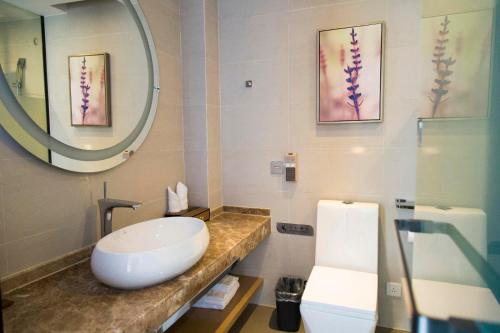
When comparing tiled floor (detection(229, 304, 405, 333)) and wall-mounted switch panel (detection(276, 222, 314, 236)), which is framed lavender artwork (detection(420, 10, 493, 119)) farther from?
tiled floor (detection(229, 304, 405, 333))

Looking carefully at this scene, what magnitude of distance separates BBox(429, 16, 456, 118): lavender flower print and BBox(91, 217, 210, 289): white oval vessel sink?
147 centimetres

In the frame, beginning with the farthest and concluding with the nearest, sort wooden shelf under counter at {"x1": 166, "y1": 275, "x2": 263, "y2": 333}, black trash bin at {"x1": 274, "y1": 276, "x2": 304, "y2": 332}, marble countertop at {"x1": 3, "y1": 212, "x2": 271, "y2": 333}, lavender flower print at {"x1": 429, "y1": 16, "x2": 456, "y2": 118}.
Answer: black trash bin at {"x1": 274, "y1": 276, "x2": 304, "y2": 332} < wooden shelf under counter at {"x1": 166, "y1": 275, "x2": 263, "y2": 333} < lavender flower print at {"x1": 429, "y1": 16, "x2": 456, "y2": 118} < marble countertop at {"x1": 3, "y1": 212, "x2": 271, "y2": 333}

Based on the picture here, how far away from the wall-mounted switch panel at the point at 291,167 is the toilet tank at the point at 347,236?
283 millimetres

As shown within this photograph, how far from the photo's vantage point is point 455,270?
4.73 feet

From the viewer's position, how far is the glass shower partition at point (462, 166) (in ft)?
4.41

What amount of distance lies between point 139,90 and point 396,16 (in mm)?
1660

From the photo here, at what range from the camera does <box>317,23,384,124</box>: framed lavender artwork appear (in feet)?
6.56

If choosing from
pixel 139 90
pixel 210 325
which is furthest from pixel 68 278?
pixel 139 90

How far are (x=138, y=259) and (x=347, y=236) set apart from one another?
1396mm

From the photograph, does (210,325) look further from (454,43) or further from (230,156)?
(454,43)

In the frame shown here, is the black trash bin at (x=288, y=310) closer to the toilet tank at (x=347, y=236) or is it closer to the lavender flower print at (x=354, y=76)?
the toilet tank at (x=347, y=236)

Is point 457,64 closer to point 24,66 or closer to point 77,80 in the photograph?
point 77,80

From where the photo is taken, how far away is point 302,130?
2238mm

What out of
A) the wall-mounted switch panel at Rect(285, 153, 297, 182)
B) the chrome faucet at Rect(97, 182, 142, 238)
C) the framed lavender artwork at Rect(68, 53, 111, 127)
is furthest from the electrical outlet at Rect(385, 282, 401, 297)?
the framed lavender artwork at Rect(68, 53, 111, 127)
